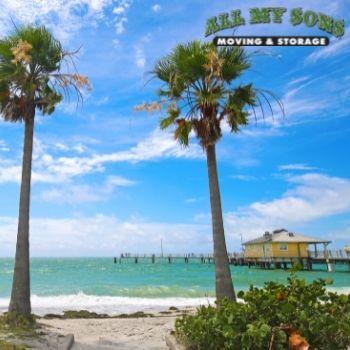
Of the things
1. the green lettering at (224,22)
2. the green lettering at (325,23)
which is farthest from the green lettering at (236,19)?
the green lettering at (325,23)

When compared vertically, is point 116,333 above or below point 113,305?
below

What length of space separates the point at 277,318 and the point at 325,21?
24.6 ft

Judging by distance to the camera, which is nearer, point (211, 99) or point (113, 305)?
point (211, 99)

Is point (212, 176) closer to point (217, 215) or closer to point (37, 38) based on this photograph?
point (217, 215)

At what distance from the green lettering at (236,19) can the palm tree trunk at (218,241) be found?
4.13m

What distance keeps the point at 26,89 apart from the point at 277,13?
7230 mm

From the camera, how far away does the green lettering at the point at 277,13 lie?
1044 cm

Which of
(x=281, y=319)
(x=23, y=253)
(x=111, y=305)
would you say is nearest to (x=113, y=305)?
(x=111, y=305)

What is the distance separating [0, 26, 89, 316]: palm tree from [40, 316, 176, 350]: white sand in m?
1.77

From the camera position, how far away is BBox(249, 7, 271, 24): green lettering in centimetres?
1061

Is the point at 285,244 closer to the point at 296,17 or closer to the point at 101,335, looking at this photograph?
the point at 101,335

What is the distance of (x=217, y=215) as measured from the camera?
13.7 metres

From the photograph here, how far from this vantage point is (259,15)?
35.0ft

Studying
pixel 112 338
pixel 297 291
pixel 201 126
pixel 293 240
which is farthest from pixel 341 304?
pixel 293 240
